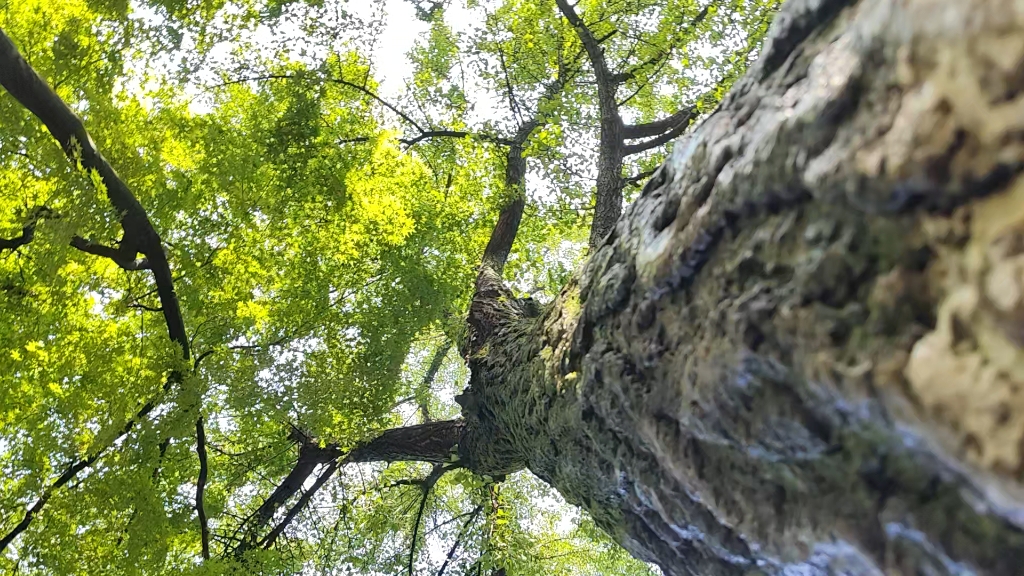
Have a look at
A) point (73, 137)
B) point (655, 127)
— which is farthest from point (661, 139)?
point (73, 137)

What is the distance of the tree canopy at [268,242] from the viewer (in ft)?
12.0

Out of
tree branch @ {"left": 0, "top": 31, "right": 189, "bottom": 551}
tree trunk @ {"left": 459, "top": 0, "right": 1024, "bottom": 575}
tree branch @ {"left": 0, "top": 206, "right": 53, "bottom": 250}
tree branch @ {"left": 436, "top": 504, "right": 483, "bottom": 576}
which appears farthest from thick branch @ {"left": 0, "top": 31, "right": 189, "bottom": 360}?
tree trunk @ {"left": 459, "top": 0, "right": 1024, "bottom": 575}

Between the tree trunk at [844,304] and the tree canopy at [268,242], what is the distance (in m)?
2.80

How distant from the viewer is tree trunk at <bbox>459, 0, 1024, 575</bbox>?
774mm

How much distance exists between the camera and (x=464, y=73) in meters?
6.67

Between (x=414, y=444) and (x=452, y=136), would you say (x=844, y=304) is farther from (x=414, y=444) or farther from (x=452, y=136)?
(x=452, y=136)

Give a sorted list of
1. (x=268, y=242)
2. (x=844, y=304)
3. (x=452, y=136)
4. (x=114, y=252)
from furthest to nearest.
A: (x=452, y=136)
(x=268, y=242)
(x=114, y=252)
(x=844, y=304)

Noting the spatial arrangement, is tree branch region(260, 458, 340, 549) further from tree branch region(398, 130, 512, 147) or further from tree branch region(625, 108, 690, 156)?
tree branch region(625, 108, 690, 156)

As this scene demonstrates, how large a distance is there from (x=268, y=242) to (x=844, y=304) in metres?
4.65

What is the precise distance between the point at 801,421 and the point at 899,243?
1.23 feet

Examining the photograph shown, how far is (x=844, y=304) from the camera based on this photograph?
1.00m

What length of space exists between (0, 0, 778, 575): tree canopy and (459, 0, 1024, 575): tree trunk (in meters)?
2.80

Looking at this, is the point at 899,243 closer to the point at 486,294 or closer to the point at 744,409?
the point at 744,409

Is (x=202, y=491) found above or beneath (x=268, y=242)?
beneath
